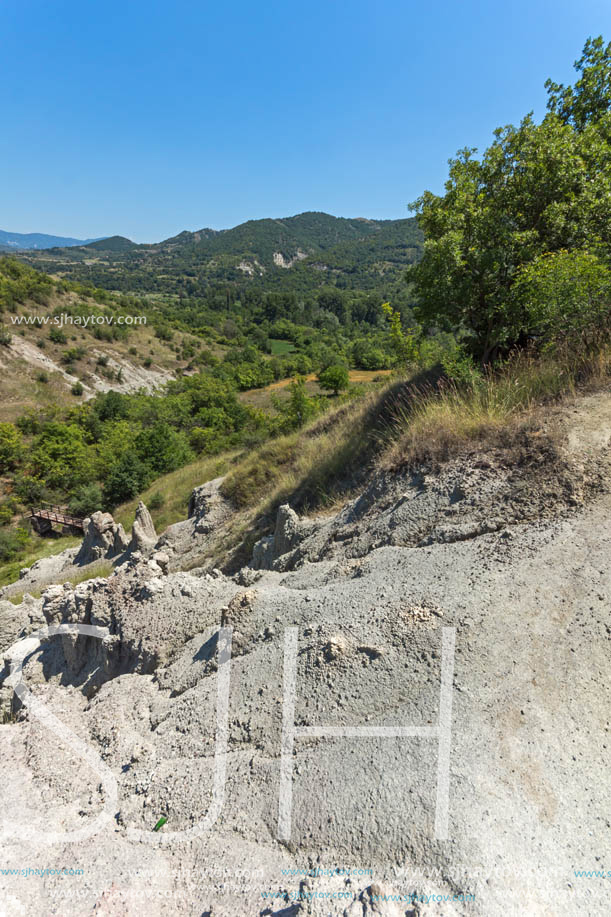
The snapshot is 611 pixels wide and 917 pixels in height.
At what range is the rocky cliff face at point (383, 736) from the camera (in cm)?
221

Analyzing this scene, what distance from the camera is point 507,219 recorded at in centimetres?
728

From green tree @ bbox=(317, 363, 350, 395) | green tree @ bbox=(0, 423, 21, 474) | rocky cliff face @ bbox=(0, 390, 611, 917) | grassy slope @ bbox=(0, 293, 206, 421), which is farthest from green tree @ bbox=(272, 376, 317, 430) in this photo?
green tree @ bbox=(317, 363, 350, 395)

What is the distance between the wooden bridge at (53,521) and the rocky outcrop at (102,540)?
14712mm

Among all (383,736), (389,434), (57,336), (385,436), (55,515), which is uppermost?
(57,336)

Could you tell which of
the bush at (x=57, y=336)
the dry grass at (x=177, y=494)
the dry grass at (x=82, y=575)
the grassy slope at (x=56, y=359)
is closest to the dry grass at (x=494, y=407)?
the dry grass at (x=82, y=575)

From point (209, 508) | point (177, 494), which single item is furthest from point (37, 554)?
point (209, 508)

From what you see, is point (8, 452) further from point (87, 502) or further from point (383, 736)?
point (383, 736)

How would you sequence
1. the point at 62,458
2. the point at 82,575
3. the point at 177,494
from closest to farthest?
the point at 82,575
the point at 177,494
the point at 62,458

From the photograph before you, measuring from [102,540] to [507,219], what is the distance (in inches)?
658

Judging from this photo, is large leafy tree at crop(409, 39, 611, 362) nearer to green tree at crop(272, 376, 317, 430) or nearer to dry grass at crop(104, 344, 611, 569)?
dry grass at crop(104, 344, 611, 569)

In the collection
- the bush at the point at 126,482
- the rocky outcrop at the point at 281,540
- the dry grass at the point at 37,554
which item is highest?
the rocky outcrop at the point at 281,540

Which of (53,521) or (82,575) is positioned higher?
(82,575)

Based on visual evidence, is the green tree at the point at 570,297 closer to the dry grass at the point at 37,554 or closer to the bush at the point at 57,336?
the dry grass at the point at 37,554

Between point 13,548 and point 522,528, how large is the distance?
32855 millimetres
